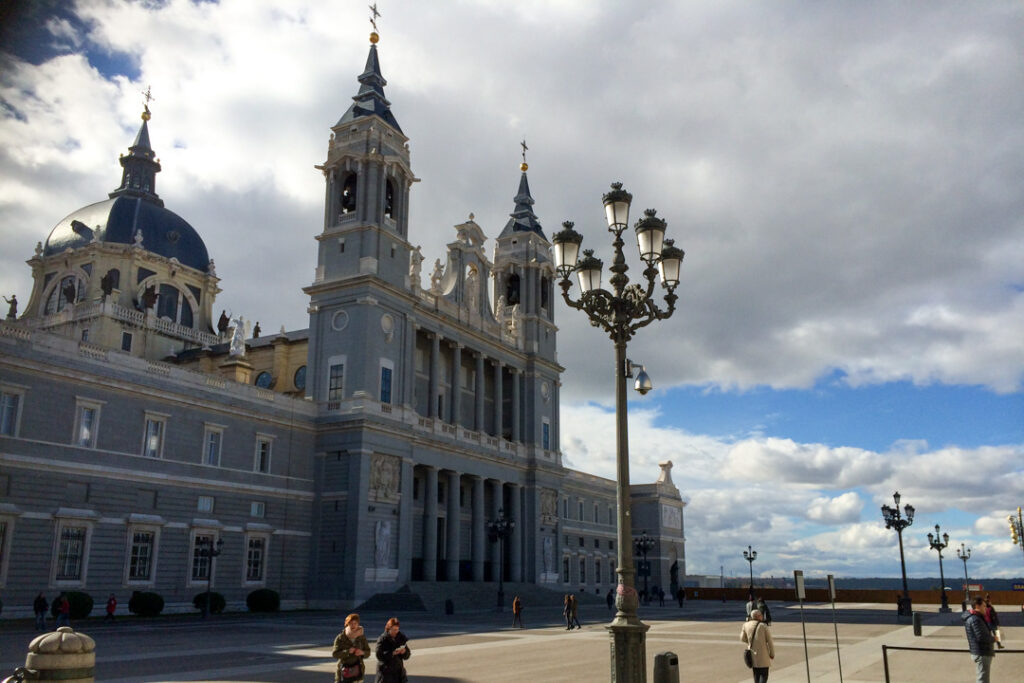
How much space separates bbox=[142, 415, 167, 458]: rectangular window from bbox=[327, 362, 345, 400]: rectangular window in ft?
40.6

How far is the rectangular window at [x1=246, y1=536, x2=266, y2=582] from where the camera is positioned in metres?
46.4

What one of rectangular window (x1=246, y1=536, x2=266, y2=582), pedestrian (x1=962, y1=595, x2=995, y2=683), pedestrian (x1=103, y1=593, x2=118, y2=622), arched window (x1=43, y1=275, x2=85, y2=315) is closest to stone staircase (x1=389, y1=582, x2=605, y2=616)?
rectangular window (x1=246, y1=536, x2=266, y2=582)

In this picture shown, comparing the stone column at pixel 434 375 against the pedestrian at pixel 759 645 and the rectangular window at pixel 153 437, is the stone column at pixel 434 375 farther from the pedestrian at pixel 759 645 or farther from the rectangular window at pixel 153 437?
the pedestrian at pixel 759 645

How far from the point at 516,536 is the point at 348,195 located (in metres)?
29.8

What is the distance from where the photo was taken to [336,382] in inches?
2101

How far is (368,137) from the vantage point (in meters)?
56.8

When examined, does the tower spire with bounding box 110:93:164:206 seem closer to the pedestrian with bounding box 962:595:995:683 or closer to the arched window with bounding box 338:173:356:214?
the arched window with bounding box 338:173:356:214

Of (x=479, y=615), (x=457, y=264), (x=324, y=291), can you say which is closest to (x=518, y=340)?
(x=457, y=264)

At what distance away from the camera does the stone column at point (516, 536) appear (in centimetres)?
6706

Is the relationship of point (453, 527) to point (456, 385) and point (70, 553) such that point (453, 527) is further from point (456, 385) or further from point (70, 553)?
point (70, 553)

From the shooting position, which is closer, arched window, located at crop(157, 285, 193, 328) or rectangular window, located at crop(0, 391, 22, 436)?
rectangular window, located at crop(0, 391, 22, 436)

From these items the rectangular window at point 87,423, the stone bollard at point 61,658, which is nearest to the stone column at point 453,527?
the rectangular window at point 87,423

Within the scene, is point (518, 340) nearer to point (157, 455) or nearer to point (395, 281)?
point (395, 281)

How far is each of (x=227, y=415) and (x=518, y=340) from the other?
3261 cm
